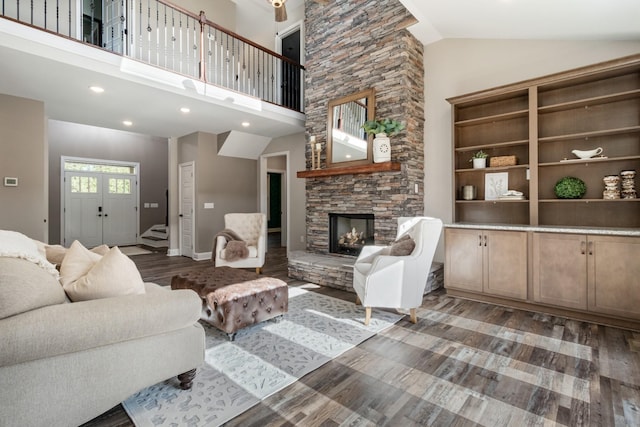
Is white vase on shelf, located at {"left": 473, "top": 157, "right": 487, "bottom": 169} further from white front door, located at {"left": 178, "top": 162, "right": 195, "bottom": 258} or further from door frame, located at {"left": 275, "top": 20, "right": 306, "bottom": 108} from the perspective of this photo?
white front door, located at {"left": 178, "top": 162, "right": 195, "bottom": 258}

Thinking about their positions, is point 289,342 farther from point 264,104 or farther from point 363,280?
point 264,104

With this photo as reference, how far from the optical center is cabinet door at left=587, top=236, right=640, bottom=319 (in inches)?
107

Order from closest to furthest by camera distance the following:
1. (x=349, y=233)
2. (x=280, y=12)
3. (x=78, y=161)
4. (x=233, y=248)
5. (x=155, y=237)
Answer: (x=280, y=12) → (x=233, y=248) → (x=349, y=233) → (x=78, y=161) → (x=155, y=237)

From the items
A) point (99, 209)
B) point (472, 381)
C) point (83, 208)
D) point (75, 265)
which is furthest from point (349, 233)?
point (83, 208)

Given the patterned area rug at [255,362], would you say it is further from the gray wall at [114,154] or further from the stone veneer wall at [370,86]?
the gray wall at [114,154]

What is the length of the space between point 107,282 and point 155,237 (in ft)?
25.9

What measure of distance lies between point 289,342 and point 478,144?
11.4 ft

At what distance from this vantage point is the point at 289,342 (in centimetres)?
253

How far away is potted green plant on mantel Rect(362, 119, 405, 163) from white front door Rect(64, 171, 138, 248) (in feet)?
24.6

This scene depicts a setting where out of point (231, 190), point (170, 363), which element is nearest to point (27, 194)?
point (231, 190)

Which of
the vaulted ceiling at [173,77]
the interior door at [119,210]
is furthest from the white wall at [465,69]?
the interior door at [119,210]

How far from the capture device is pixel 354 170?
4.49 metres

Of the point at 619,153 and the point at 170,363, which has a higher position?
the point at 619,153

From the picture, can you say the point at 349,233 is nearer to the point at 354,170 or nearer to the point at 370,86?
the point at 354,170
